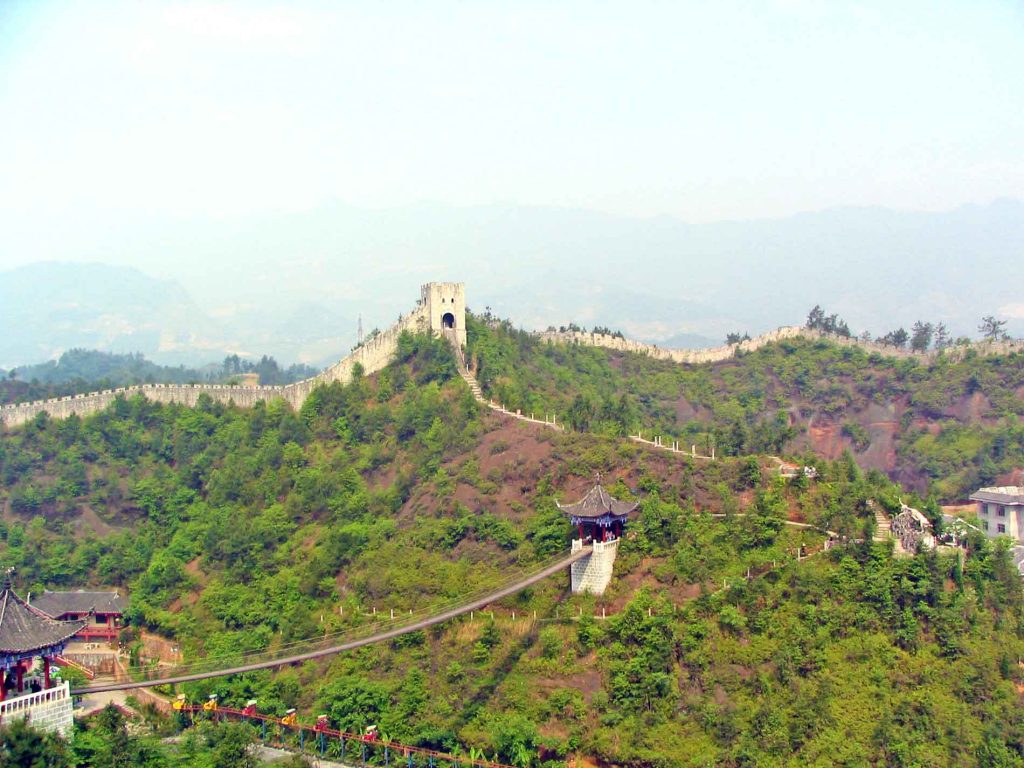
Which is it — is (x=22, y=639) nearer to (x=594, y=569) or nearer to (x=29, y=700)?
(x=29, y=700)

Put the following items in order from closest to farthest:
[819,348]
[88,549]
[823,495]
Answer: [823,495] → [88,549] → [819,348]

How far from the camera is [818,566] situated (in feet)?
96.2

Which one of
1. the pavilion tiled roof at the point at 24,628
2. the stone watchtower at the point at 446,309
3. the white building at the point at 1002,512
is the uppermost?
the stone watchtower at the point at 446,309

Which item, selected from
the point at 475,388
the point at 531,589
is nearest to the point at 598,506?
the point at 531,589

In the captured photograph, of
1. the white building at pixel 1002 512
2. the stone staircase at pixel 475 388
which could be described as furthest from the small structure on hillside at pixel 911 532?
the stone staircase at pixel 475 388

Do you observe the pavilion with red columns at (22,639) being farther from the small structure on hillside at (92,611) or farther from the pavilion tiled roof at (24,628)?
the small structure on hillside at (92,611)

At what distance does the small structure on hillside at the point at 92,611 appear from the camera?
3656cm

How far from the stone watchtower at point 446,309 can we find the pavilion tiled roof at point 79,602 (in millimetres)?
14616

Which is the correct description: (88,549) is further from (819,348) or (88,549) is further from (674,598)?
(819,348)

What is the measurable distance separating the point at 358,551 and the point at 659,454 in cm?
916

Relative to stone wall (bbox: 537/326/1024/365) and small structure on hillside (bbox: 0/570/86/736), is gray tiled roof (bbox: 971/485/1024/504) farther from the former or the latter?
small structure on hillside (bbox: 0/570/86/736)

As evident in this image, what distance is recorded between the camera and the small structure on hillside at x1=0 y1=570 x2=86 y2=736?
2494 cm

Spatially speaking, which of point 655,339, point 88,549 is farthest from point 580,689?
point 655,339

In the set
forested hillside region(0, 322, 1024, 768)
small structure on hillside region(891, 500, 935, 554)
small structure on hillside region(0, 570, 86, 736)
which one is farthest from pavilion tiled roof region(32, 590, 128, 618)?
small structure on hillside region(891, 500, 935, 554)
